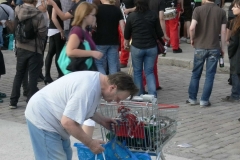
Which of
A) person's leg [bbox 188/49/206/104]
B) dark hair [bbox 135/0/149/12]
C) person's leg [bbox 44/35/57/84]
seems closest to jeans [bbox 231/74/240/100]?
person's leg [bbox 188/49/206/104]

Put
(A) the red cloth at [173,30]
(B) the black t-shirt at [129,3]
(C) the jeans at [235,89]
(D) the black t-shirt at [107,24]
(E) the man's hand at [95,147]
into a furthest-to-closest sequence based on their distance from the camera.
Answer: (A) the red cloth at [173,30] → (B) the black t-shirt at [129,3] → (C) the jeans at [235,89] → (D) the black t-shirt at [107,24] → (E) the man's hand at [95,147]

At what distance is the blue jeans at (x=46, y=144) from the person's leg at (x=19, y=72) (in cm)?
412

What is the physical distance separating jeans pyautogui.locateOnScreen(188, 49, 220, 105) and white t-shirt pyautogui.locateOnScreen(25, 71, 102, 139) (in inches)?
170

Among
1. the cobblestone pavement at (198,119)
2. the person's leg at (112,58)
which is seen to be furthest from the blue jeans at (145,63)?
the cobblestone pavement at (198,119)

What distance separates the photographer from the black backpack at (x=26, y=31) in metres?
8.21

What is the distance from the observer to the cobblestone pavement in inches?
251

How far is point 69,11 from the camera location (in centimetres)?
911

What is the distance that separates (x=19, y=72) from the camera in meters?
8.46

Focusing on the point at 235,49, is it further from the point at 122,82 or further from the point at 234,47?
the point at 122,82

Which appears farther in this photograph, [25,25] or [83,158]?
[25,25]

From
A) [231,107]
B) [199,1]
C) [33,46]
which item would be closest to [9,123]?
[33,46]

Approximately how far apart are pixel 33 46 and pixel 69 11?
44.4 inches

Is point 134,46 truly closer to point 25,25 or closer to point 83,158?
point 25,25

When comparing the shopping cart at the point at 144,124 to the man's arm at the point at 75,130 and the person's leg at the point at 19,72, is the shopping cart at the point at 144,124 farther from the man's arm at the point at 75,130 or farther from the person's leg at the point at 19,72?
the person's leg at the point at 19,72
